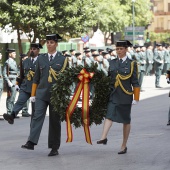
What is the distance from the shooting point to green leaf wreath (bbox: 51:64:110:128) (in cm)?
1162

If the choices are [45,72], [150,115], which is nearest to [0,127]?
[150,115]

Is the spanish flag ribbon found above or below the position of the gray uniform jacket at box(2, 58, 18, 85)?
above

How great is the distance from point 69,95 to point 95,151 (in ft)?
3.45

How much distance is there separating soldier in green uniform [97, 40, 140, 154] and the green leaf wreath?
0.36 feet

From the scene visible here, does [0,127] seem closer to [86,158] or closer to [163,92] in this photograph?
[86,158]

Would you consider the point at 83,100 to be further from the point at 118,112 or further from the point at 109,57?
the point at 109,57

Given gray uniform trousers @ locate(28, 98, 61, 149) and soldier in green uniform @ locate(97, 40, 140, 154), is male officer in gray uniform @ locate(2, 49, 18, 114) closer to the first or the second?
gray uniform trousers @ locate(28, 98, 61, 149)

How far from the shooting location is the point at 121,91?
1183 cm

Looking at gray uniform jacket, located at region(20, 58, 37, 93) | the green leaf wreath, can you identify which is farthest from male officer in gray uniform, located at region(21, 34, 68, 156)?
gray uniform jacket, located at region(20, 58, 37, 93)

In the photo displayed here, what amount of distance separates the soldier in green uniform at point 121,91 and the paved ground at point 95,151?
484mm

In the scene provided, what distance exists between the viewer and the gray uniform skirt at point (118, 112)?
38.8ft

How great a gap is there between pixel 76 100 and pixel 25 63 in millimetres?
4381

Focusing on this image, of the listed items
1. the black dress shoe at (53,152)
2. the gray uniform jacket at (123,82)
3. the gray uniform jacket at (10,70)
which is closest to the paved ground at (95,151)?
the black dress shoe at (53,152)

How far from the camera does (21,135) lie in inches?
594
